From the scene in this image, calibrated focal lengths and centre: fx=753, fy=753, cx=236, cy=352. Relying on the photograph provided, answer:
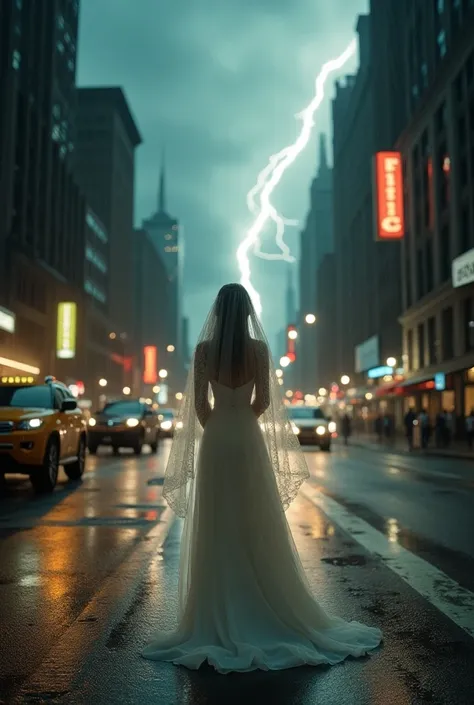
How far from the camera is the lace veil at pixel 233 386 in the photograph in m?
4.66

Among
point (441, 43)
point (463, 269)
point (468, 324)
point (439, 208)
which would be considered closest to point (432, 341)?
point (468, 324)

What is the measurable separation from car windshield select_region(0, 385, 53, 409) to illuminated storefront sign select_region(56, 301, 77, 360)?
5009cm

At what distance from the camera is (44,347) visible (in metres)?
62.7

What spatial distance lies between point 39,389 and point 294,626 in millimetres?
11006

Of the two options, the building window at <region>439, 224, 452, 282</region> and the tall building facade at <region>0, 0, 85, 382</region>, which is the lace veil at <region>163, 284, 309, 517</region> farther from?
the building window at <region>439, 224, 452, 282</region>

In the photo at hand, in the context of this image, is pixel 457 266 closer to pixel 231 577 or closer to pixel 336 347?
pixel 231 577

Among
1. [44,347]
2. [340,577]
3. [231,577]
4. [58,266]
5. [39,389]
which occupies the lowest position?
[340,577]

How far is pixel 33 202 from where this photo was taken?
5781cm

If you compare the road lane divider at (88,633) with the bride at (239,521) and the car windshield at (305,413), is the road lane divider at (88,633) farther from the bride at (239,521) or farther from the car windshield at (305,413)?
the car windshield at (305,413)

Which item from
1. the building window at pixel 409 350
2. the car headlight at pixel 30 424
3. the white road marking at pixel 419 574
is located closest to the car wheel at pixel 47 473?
the car headlight at pixel 30 424

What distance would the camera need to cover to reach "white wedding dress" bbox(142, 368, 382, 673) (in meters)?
4.04

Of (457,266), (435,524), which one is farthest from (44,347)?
(435,524)

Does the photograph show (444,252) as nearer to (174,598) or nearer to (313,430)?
(313,430)

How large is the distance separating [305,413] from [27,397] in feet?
60.7
